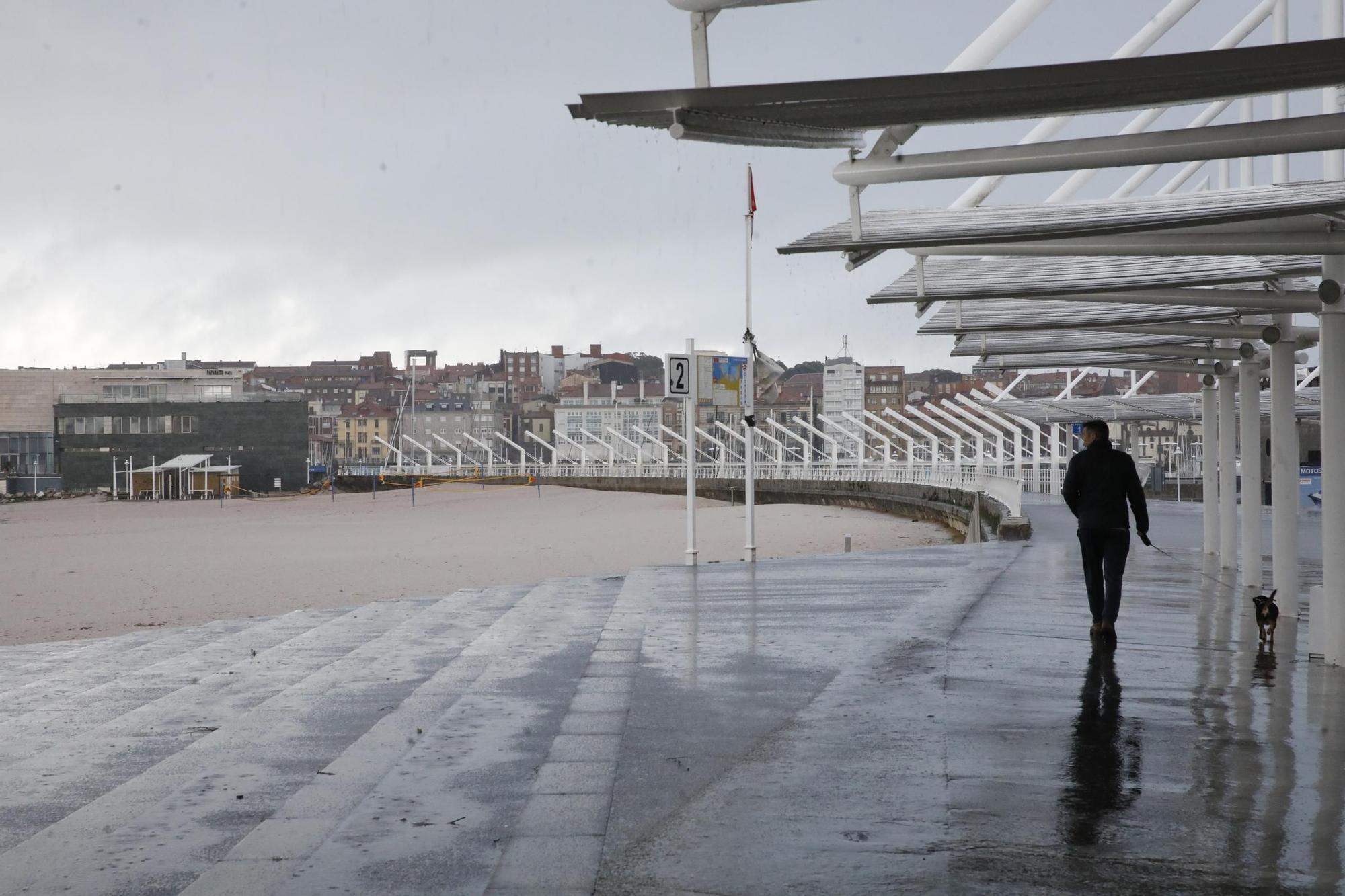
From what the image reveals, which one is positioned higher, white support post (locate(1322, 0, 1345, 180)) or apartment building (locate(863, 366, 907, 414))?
apartment building (locate(863, 366, 907, 414))

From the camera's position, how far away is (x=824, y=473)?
238 feet

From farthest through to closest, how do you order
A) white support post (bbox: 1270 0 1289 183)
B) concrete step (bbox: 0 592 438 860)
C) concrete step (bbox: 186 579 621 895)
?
1. white support post (bbox: 1270 0 1289 183)
2. concrete step (bbox: 0 592 438 860)
3. concrete step (bbox: 186 579 621 895)

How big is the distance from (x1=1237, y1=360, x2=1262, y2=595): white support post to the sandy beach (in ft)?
35.6

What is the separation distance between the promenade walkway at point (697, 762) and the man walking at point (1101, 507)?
380mm

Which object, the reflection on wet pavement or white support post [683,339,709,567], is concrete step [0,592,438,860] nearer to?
the reflection on wet pavement

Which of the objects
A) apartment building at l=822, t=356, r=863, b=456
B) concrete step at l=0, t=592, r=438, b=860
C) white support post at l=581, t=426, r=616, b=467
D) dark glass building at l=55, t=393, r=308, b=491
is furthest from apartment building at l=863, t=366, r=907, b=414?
concrete step at l=0, t=592, r=438, b=860

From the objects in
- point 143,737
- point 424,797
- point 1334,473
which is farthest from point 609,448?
point 424,797

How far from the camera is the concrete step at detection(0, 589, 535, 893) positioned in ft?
13.8

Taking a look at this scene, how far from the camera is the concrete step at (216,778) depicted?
4.22 m

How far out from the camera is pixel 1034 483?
159ft

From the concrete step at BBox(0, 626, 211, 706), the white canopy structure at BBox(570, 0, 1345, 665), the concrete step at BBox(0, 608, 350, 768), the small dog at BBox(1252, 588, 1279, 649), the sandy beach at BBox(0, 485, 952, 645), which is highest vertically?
the white canopy structure at BBox(570, 0, 1345, 665)

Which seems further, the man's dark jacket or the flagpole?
the flagpole

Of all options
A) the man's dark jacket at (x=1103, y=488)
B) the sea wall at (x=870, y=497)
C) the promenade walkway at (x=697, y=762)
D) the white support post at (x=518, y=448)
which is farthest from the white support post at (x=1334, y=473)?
the white support post at (x=518, y=448)

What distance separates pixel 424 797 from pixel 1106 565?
5.70 meters
